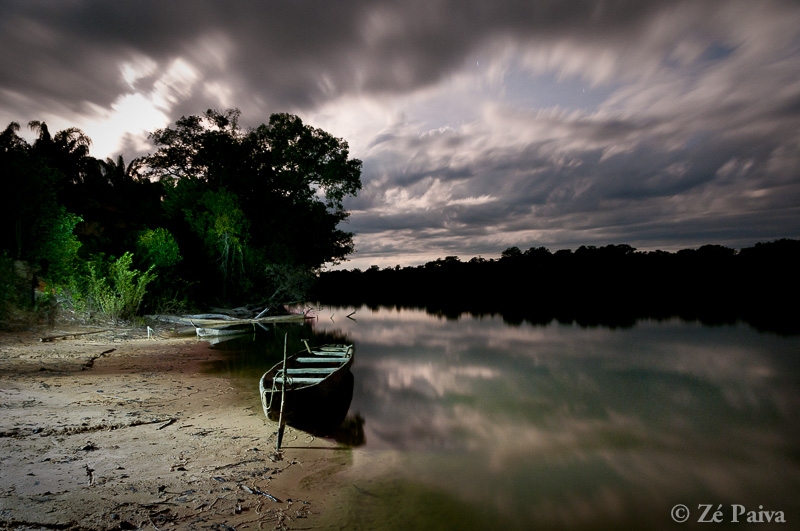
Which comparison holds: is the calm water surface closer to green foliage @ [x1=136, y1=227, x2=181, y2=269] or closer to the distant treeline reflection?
green foliage @ [x1=136, y1=227, x2=181, y2=269]

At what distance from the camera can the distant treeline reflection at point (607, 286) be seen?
1654 inches

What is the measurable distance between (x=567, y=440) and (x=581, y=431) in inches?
33.8

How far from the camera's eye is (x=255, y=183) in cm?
3009

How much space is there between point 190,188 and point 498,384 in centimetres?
2505

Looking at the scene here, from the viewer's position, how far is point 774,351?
2127 cm

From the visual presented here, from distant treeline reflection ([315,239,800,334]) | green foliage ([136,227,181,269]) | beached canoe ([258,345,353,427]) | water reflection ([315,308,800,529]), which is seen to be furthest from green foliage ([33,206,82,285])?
distant treeline reflection ([315,239,800,334])

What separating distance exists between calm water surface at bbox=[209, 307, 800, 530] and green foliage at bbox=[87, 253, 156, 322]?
8.59 meters

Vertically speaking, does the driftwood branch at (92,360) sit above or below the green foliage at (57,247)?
below

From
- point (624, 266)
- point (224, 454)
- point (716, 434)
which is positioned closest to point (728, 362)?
point (716, 434)

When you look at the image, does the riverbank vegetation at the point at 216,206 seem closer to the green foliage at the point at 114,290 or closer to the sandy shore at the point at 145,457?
the green foliage at the point at 114,290

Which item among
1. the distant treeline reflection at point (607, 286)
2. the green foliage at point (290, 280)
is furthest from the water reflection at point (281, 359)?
the distant treeline reflection at point (607, 286)

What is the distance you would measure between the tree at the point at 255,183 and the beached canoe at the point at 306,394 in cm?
1965

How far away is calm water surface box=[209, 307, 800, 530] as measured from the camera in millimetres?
5727

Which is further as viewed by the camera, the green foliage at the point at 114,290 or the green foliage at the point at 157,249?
the green foliage at the point at 157,249
